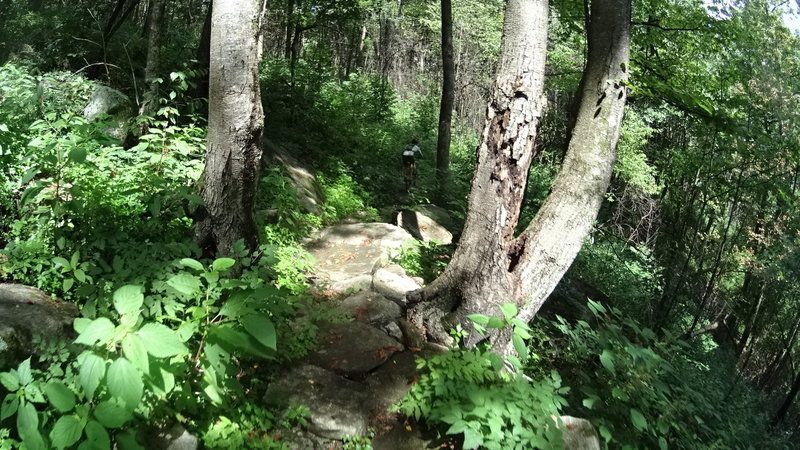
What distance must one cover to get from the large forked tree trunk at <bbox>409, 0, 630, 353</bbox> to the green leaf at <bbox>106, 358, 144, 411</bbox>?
2739 millimetres

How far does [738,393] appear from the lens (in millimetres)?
8602

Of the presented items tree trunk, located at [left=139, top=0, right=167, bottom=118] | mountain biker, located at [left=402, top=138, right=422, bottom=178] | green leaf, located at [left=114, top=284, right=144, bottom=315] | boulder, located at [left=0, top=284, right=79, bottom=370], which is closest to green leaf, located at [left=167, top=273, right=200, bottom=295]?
green leaf, located at [left=114, top=284, right=144, bottom=315]

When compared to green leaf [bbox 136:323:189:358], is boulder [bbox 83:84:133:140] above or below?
above

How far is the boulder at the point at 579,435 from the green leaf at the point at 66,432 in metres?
2.54

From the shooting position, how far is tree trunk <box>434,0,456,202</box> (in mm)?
10992

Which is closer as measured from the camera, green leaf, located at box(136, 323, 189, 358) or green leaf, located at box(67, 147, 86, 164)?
green leaf, located at box(136, 323, 189, 358)

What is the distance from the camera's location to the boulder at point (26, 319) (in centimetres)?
235

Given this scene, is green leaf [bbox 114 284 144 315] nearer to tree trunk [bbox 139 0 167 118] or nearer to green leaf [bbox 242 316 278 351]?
green leaf [bbox 242 316 278 351]

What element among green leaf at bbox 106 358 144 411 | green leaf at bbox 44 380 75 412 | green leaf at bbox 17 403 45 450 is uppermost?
green leaf at bbox 106 358 144 411

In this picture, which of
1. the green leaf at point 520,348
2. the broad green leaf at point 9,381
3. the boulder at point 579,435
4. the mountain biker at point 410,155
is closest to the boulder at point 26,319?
the broad green leaf at point 9,381

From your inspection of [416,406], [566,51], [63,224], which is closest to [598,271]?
[566,51]

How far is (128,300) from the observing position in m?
1.90

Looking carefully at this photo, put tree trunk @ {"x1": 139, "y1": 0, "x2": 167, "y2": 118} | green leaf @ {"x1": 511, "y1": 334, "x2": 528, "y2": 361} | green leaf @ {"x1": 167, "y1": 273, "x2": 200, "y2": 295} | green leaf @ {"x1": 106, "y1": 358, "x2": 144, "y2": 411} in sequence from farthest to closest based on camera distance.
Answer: tree trunk @ {"x1": 139, "y1": 0, "x2": 167, "y2": 118}
green leaf @ {"x1": 511, "y1": 334, "x2": 528, "y2": 361}
green leaf @ {"x1": 167, "y1": 273, "x2": 200, "y2": 295}
green leaf @ {"x1": 106, "y1": 358, "x2": 144, "y2": 411}

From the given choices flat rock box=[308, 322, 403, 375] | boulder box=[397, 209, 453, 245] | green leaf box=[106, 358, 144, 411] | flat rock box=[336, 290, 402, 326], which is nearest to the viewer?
green leaf box=[106, 358, 144, 411]
